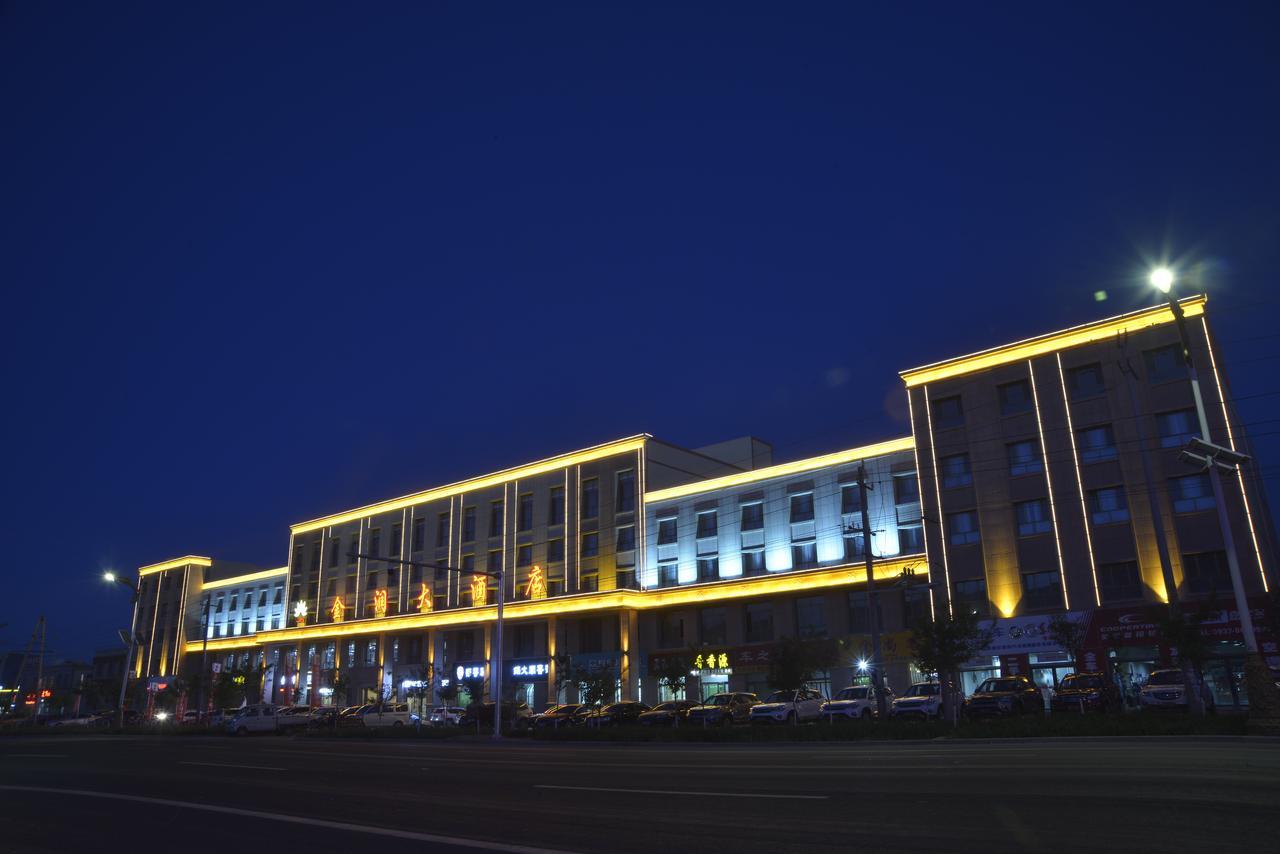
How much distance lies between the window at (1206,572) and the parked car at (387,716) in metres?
40.3

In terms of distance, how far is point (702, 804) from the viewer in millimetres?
10688

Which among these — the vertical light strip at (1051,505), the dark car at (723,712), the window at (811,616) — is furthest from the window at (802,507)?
the dark car at (723,712)

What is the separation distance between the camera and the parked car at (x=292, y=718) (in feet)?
162

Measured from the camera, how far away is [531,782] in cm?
1423

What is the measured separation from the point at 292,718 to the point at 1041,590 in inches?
1657

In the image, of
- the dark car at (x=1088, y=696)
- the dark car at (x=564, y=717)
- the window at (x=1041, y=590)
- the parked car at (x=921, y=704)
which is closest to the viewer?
the dark car at (x=1088, y=696)

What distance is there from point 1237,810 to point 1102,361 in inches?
1485

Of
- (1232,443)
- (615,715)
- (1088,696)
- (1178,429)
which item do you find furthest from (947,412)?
(615,715)

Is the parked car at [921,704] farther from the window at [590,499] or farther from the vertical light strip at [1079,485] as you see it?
the window at [590,499]

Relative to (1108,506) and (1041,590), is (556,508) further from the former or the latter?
(1108,506)

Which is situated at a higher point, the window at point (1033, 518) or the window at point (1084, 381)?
the window at point (1084, 381)

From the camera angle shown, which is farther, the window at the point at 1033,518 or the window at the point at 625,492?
the window at the point at 625,492

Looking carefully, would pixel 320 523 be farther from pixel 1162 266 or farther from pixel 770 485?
pixel 1162 266

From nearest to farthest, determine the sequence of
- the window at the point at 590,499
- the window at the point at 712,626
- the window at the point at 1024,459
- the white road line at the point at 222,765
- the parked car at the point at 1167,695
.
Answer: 1. the white road line at the point at 222,765
2. the parked car at the point at 1167,695
3. the window at the point at 1024,459
4. the window at the point at 712,626
5. the window at the point at 590,499
